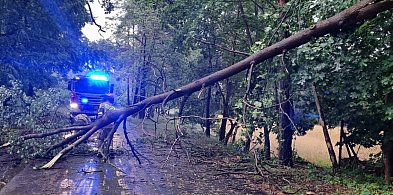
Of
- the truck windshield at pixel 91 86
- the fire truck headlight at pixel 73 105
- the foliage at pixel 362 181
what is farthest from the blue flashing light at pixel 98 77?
the foliage at pixel 362 181

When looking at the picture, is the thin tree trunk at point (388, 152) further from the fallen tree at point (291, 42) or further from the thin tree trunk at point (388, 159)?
the fallen tree at point (291, 42)

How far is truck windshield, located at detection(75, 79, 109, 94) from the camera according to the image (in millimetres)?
19734

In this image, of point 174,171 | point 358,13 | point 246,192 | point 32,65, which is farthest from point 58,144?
point 32,65

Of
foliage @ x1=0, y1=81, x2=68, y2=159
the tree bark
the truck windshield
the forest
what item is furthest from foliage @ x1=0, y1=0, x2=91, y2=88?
the tree bark

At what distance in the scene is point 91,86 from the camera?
65.9 ft

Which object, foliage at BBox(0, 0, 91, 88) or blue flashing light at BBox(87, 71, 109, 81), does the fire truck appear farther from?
foliage at BBox(0, 0, 91, 88)

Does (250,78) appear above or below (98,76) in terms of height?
below

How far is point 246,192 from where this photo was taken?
8609mm

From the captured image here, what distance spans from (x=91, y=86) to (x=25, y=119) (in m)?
8.93

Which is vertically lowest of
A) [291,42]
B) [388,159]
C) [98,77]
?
[388,159]

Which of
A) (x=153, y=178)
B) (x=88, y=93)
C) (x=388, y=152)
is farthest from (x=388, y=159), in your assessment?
(x=88, y=93)

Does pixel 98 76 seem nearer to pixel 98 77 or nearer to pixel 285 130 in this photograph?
pixel 98 77

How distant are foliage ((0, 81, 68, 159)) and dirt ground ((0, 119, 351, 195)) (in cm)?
44

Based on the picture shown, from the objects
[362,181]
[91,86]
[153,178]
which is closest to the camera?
[153,178]
